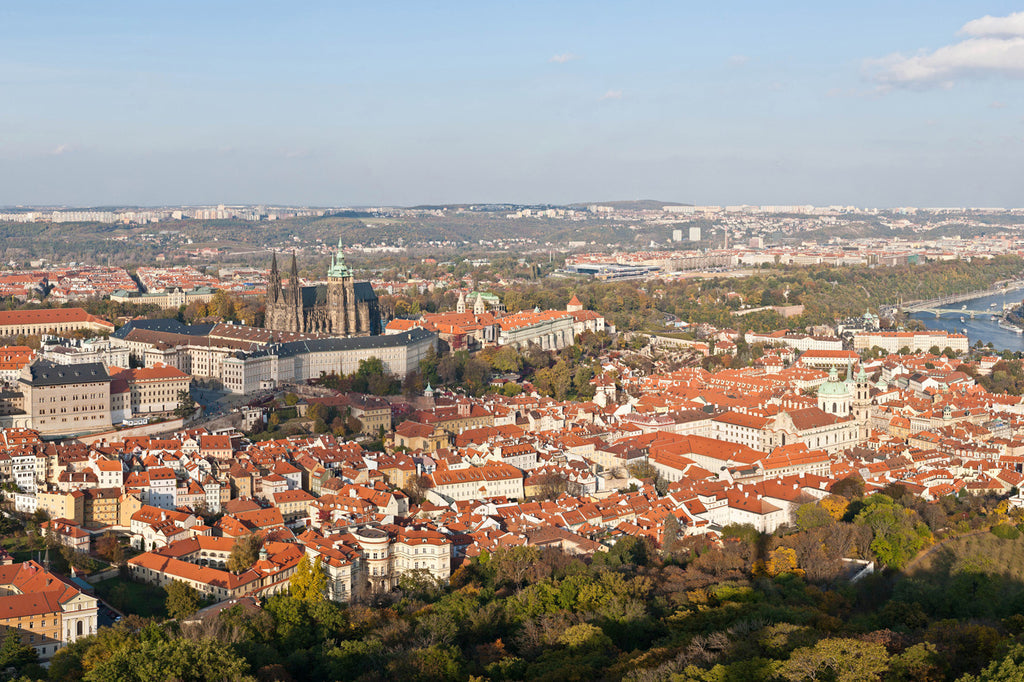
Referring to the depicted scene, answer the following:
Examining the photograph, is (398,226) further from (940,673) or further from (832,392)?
(940,673)

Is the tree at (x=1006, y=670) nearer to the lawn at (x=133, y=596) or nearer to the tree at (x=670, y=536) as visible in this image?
the tree at (x=670, y=536)

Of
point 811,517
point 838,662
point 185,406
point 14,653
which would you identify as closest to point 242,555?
point 14,653

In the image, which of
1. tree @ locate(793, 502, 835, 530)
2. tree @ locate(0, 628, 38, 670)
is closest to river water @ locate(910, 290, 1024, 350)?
tree @ locate(793, 502, 835, 530)

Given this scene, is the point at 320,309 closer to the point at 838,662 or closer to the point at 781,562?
the point at 781,562

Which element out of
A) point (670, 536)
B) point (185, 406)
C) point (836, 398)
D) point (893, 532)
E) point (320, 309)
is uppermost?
point (320, 309)

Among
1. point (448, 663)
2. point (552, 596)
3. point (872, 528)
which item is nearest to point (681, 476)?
point (872, 528)

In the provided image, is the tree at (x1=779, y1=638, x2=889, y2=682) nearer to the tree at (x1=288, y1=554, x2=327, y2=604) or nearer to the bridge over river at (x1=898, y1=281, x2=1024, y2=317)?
the tree at (x1=288, y1=554, x2=327, y2=604)

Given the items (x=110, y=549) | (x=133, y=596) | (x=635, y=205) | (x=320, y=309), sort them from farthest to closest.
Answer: (x=635, y=205) → (x=320, y=309) → (x=110, y=549) → (x=133, y=596)

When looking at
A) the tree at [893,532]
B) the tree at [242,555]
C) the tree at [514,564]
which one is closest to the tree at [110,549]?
the tree at [242,555]
